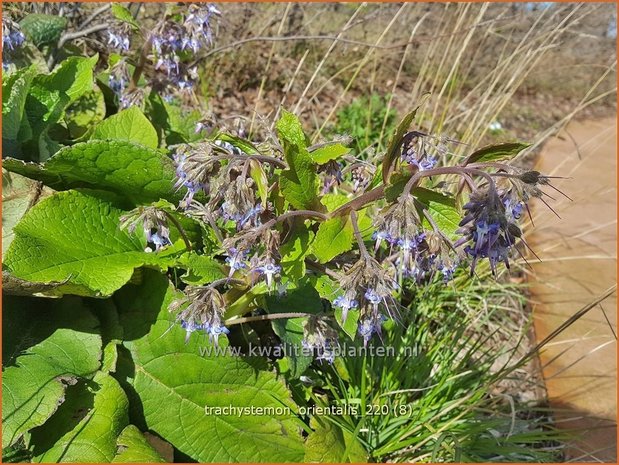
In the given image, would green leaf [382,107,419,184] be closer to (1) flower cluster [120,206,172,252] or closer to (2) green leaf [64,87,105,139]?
(1) flower cluster [120,206,172,252]

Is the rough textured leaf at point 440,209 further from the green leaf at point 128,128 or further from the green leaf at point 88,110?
the green leaf at point 88,110

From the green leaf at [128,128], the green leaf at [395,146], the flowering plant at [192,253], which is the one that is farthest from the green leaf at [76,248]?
the green leaf at [395,146]

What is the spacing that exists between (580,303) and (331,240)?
A: 7.69 ft

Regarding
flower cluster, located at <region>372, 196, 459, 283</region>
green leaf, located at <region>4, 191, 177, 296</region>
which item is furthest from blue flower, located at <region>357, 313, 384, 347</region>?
green leaf, located at <region>4, 191, 177, 296</region>

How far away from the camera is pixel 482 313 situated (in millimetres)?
2773

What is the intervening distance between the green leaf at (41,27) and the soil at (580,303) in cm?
207

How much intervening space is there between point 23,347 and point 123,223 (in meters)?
0.51

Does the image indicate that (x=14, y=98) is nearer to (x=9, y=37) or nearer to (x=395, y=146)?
(x=9, y=37)

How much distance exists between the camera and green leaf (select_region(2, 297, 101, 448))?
1.50 m

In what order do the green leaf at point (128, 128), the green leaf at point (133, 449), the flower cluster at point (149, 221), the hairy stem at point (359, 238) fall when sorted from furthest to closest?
the green leaf at point (128, 128), the green leaf at point (133, 449), the flower cluster at point (149, 221), the hairy stem at point (359, 238)

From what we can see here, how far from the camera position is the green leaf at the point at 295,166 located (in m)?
1.22

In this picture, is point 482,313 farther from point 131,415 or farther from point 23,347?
point 23,347

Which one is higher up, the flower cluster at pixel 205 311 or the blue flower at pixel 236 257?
the blue flower at pixel 236 257

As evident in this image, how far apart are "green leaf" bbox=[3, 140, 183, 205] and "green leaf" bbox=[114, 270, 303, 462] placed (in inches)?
11.0
